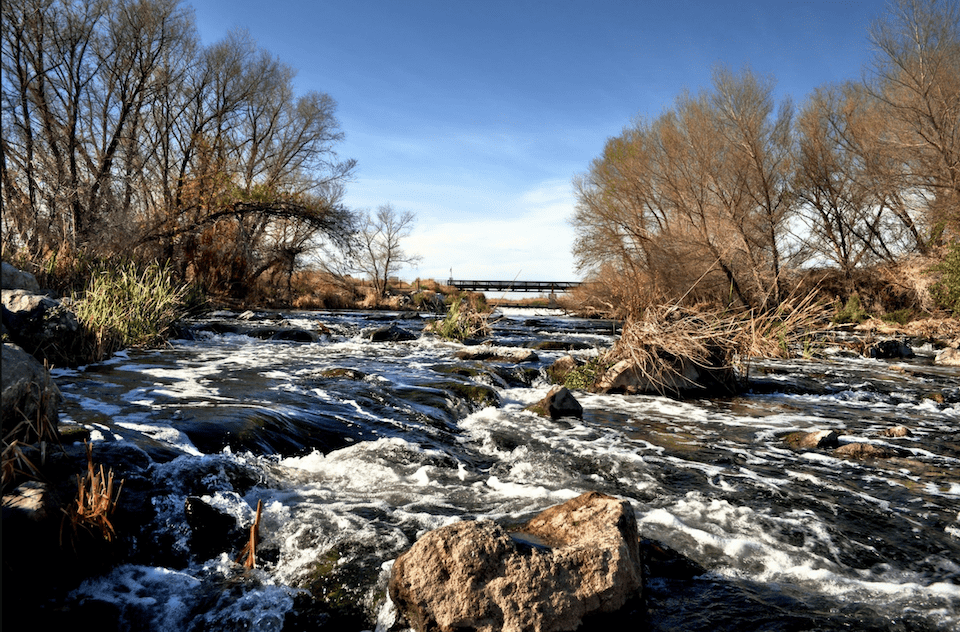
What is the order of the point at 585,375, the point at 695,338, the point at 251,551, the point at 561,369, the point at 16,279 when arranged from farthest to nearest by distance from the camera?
the point at 561,369, the point at 585,375, the point at 16,279, the point at 695,338, the point at 251,551

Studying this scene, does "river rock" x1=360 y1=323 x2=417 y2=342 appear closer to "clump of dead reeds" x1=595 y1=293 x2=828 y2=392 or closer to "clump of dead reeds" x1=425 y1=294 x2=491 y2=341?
"clump of dead reeds" x1=425 y1=294 x2=491 y2=341

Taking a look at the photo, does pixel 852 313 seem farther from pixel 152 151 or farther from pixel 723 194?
pixel 152 151

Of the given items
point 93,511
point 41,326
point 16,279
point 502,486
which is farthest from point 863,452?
point 16,279

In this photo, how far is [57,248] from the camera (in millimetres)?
12555

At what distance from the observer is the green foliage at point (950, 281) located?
16.0 meters

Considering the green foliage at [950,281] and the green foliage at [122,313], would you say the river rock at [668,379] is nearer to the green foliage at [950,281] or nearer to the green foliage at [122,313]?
the green foliage at [122,313]

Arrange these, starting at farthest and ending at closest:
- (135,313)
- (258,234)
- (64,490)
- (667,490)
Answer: (258,234), (135,313), (667,490), (64,490)

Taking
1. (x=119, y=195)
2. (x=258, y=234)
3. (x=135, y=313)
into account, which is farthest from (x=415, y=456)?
(x=258, y=234)

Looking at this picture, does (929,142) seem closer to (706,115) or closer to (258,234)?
(706,115)

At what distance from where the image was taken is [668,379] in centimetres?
871

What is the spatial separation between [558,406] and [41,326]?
263 inches

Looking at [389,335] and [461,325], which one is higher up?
[461,325]

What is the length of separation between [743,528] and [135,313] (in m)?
10.2

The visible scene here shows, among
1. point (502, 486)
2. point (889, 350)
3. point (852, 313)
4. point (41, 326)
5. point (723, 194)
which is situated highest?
point (723, 194)
